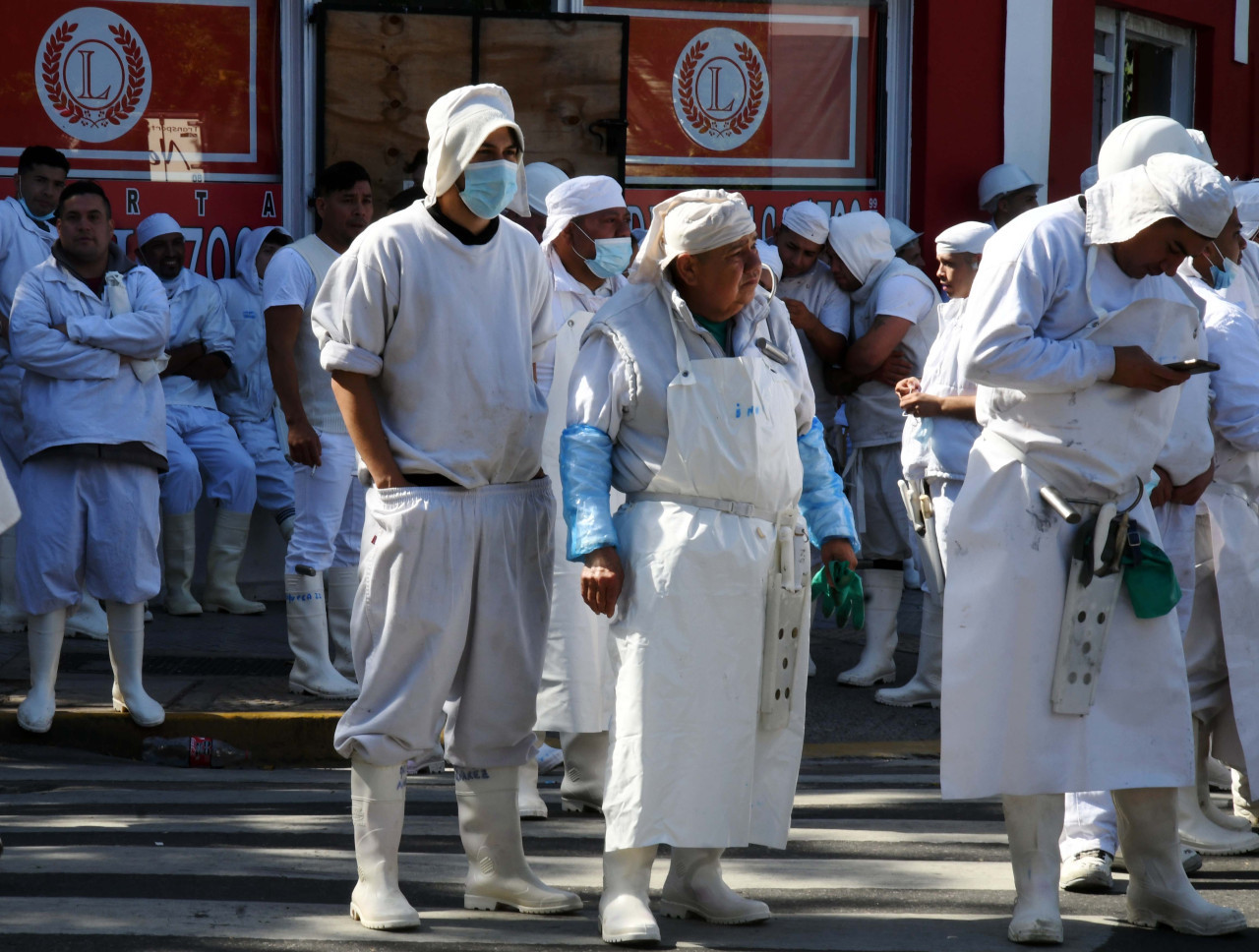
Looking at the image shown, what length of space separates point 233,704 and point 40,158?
3.62m

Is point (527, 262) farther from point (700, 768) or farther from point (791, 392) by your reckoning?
point (700, 768)

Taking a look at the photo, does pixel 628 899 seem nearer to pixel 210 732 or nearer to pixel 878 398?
pixel 210 732

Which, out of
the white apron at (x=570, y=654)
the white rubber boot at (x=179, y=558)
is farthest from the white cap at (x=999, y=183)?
the white apron at (x=570, y=654)

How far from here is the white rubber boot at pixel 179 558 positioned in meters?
10.2

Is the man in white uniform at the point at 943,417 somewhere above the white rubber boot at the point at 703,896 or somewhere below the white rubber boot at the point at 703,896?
above

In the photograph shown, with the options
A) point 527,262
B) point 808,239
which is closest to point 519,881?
point 527,262

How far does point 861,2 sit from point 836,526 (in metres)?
7.70

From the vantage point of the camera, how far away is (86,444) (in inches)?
301

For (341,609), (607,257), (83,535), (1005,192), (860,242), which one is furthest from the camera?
(1005,192)

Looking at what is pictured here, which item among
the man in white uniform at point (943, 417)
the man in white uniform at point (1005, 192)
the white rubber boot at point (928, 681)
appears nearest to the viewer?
the man in white uniform at point (943, 417)

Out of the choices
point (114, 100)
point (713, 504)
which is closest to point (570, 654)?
point (713, 504)

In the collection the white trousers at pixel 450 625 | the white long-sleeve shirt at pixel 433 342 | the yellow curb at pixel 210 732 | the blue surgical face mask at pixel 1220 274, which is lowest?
the yellow curb at pixel 210 732

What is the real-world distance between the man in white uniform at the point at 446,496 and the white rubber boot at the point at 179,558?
5.57 m

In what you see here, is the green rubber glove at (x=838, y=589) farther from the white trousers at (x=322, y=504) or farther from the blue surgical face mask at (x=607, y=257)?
the white trousers at (x=322, y=504)
